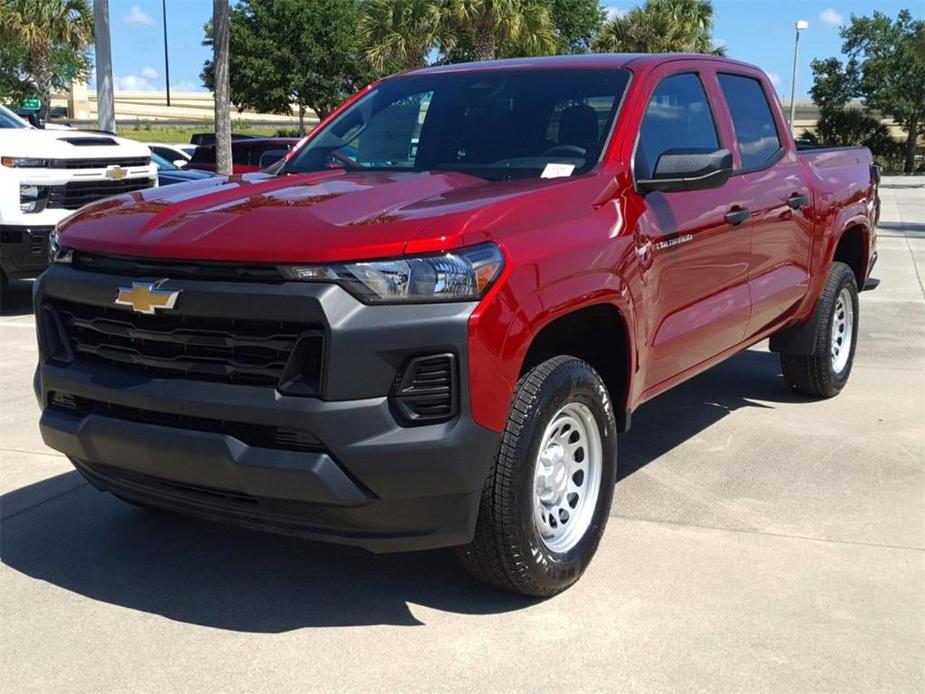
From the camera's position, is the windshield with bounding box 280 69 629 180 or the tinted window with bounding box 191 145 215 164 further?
the tinted window with bounding box 191 145 215 164

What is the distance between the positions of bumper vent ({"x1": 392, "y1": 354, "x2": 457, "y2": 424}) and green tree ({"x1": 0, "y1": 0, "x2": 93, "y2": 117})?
3429cm

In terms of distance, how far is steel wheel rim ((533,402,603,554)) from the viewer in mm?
3764

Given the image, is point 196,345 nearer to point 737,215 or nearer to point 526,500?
point 526,500

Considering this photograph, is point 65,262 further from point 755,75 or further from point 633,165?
point 755,75

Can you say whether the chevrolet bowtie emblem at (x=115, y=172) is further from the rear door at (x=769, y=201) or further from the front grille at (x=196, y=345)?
the front grille at (x=196, y=345)

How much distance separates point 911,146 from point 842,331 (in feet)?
136

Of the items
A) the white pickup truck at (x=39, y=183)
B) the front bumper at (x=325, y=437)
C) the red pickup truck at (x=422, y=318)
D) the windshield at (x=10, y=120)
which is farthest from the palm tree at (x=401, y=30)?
the front bumper at (x=325, y=437)

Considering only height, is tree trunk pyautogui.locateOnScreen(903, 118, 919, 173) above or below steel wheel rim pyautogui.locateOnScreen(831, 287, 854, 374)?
above

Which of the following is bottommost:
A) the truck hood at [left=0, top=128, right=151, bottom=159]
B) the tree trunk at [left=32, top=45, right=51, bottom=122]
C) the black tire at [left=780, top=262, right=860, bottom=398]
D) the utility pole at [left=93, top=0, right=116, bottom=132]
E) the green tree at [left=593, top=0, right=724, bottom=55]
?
the black tire at [left=780, top=262, right=860, bottom=398]

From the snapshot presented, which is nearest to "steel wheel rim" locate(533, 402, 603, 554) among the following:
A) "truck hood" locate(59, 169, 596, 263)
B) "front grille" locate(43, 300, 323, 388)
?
"truck hood" locate(59, 169, 596, 263)

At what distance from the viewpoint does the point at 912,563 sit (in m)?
4.19

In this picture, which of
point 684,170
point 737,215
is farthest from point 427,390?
point 737,215

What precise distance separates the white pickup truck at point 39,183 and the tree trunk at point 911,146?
131 feet

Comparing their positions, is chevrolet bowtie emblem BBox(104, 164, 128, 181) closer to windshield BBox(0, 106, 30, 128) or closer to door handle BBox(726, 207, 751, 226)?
windshield BBox(0, 106, 30, 128)
